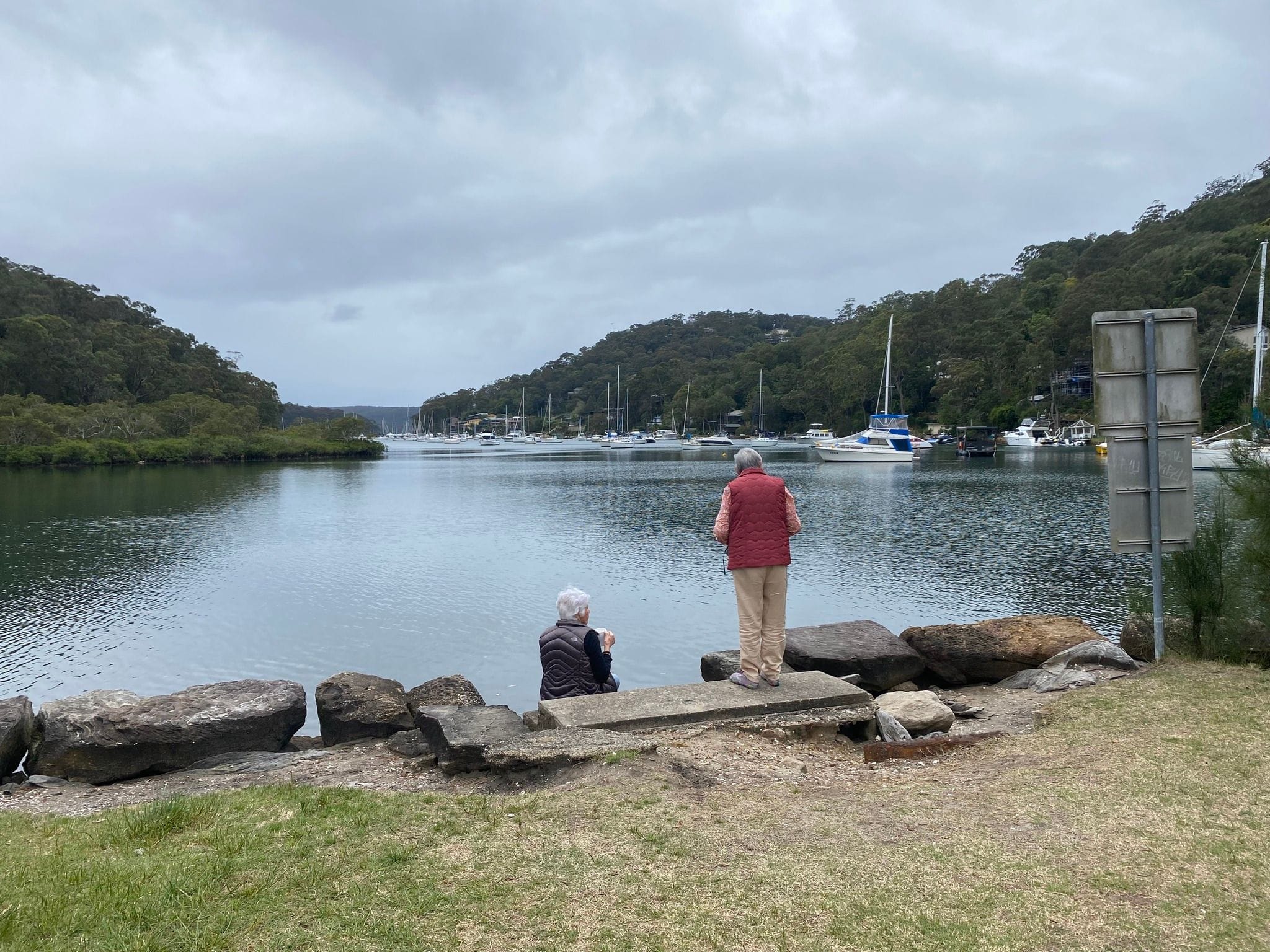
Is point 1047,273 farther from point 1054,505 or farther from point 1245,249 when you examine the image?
point 1054,505

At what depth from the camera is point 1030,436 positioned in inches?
3688

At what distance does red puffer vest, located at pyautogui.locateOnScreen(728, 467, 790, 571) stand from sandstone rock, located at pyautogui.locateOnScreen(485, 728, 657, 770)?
5.69 ft

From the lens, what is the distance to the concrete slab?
714 cm

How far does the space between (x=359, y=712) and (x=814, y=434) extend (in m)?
127

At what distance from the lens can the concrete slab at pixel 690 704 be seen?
714cm

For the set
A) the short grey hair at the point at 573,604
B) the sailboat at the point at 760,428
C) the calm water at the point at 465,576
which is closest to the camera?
the short grey hair at the point at 573,604

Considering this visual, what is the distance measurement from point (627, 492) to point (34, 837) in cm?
3961

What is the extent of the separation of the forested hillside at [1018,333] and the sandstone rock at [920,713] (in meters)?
64.0

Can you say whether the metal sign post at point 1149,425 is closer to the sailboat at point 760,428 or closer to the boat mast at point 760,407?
the sailboat at point 760,428

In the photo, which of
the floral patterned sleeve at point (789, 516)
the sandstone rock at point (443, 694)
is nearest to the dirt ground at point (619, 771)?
the sandstone rock at point (443, 694)

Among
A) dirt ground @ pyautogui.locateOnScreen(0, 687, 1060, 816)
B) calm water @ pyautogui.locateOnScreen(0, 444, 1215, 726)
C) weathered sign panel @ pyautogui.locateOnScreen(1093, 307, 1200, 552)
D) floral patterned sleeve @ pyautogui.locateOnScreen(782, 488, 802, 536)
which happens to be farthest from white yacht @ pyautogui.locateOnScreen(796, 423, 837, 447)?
dirt ground @ pyautogui.locateOnScreen(0, 687, 1060, 816)

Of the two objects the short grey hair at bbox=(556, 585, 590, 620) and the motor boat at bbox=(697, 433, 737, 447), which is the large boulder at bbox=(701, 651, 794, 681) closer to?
the short grey hair at bbox=(556, 585, 590, 620)

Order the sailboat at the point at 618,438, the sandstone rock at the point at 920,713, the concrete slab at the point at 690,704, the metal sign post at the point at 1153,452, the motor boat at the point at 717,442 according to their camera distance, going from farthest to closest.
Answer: the sailboat at the point at 618,438, the motor boat at the point at 717,442, the metal sign post at the point at 1153,452, the sandstone rock at the point at 920,713, the concrete slab at the point at 690,704

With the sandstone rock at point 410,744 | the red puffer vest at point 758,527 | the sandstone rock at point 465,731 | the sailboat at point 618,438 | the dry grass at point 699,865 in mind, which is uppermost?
the sailboat at point 618,438
